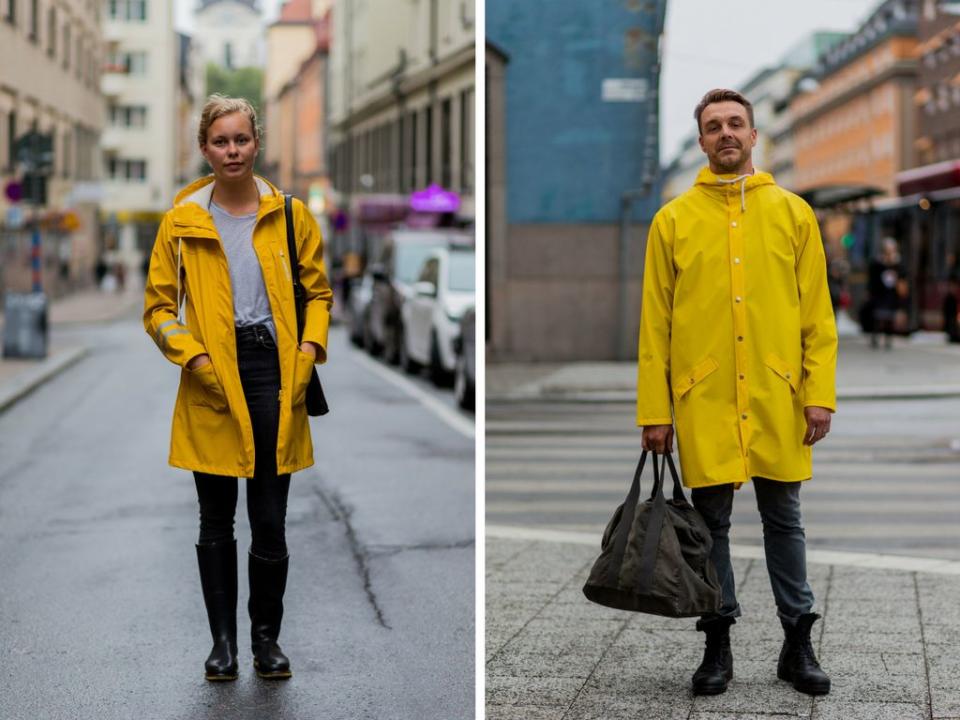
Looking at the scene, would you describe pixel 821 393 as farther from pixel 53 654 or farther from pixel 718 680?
pixel 53 654

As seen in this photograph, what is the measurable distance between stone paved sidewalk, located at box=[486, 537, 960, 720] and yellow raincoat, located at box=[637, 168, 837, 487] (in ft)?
2.16

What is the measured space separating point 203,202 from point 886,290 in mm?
24213

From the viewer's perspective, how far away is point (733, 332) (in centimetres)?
510

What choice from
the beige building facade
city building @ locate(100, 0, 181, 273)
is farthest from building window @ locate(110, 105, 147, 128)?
the beige building facade

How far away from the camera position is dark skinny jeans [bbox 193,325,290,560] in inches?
205

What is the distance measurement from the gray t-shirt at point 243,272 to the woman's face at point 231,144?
156 millimetres

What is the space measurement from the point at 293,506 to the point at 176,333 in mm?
4529

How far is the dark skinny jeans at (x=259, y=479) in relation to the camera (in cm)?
521

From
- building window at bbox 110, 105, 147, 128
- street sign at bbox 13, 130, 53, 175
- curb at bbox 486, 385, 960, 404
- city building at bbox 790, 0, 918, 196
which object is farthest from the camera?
city building at bbox 790, 0, 918, 196

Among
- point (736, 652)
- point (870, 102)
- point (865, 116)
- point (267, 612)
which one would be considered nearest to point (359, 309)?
point (736, 652)

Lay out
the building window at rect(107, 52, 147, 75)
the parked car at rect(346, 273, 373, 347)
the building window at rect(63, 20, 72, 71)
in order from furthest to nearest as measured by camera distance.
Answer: the building window at rect(107, 52, 147, 75), the building window at rect(63, 20, 72, 71), the parked car at rect(346, 273, 373, 347)

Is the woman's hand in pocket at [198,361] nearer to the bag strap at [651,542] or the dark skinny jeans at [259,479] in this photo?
the dark skinny jeans at [259,479]

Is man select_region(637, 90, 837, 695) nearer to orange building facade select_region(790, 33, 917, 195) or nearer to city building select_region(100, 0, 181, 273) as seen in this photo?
city building select_region(100, 0, 181, 273)

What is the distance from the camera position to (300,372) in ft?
17.1
